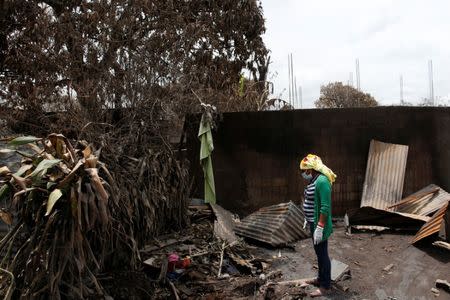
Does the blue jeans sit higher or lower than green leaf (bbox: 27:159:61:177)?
lower

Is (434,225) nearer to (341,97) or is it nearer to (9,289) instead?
(9,289)

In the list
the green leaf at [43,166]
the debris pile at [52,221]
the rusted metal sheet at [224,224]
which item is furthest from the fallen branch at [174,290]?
the green leaf at [43,166]

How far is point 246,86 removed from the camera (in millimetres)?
12617

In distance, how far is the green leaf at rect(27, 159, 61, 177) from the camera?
4.61 metres

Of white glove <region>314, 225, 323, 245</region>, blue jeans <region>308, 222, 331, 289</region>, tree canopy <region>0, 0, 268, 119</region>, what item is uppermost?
tree canopy <region>0, 0, 268, 119</region>

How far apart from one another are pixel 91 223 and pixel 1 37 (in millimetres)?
7096

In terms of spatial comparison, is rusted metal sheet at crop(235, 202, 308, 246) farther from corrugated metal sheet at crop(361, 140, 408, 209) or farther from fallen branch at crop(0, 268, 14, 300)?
fallen branch at crop(0, 268, 14, 300)

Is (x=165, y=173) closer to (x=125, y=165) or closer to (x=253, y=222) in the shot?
(x=125, y=165)

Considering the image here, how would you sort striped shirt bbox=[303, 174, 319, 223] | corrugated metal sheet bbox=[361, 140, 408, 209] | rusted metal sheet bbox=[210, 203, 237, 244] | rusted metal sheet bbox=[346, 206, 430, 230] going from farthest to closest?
corrugated metal sheet bbox=[361, 140, 408, 209]
rusted metal sheet bbox=[346, 206, 430, 230]
rusted metal sheet bbox=[210, 203, 237, 244]
striped shirt bbox=[303, 174, 319, 223]

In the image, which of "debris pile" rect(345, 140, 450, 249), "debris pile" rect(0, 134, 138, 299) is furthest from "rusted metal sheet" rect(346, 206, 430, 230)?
"debris pile" rect(0, 134, 138, 299)

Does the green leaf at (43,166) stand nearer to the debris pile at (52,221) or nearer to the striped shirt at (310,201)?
the debris pile at (52,221)

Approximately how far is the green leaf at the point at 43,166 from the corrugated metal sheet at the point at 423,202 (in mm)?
6701

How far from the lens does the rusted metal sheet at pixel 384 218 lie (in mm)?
8117

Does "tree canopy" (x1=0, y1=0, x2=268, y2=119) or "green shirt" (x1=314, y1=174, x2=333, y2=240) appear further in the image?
"tree canopy" (x1=0, y1=0, x2=268, y2=119)
